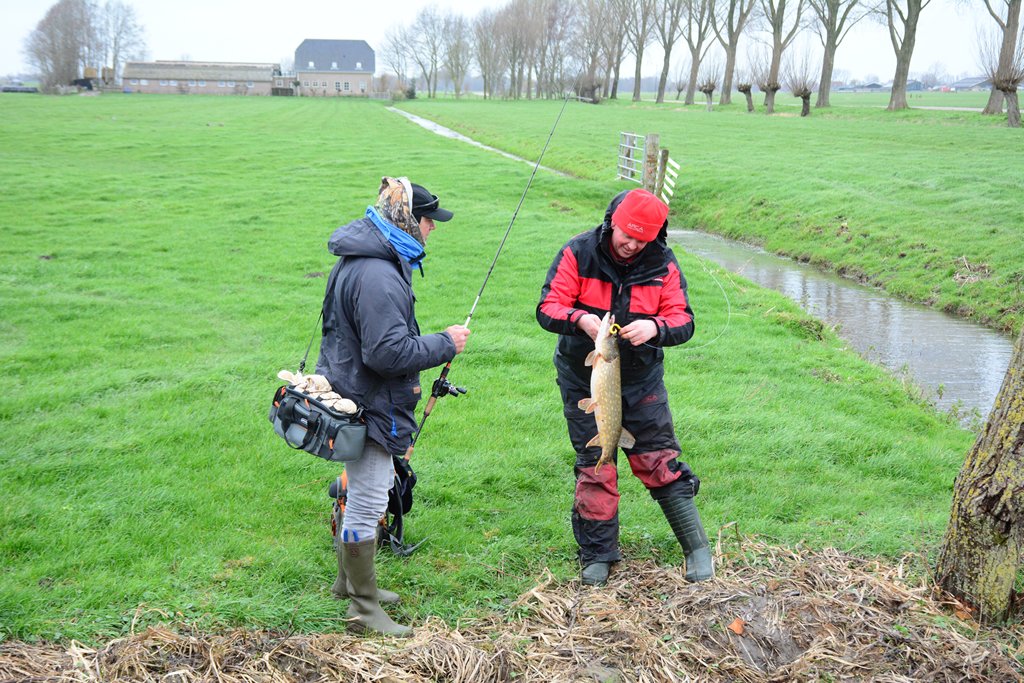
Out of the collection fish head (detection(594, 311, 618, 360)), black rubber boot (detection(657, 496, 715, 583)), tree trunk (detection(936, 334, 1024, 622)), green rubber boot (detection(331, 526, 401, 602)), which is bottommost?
green rubber boot (detection(331, 526, 401, 602))

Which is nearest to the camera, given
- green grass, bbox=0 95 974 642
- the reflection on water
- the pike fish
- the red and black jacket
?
the pike fish

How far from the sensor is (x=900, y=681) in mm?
3893

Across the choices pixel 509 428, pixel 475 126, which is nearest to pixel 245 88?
pixel 475 126

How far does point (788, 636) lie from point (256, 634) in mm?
2731

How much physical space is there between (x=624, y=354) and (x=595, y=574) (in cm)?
135

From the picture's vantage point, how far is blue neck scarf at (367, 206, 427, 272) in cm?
429

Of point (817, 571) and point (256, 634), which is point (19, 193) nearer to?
point (256, 634)

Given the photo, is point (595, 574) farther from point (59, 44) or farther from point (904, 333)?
point (59, 44)

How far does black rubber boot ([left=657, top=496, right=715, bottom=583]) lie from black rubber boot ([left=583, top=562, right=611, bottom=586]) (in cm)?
49

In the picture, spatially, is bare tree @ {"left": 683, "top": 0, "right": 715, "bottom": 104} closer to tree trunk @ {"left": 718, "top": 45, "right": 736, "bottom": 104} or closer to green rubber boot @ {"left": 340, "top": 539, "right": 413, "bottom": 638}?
tree trunk @ {"left": 718, "top": 45, "right": 736, "bottom": 104}

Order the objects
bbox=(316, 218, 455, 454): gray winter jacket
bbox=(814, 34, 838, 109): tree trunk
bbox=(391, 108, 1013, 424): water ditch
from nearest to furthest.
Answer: bbox=(316, 218, 455, 454): gray winter jacket < bbox=(391, 108, 1013, 424): water ditch < bbox=(814, 34, 838, 109): tree trunk

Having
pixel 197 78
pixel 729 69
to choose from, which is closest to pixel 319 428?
pixel 729 69

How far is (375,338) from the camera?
4117mm

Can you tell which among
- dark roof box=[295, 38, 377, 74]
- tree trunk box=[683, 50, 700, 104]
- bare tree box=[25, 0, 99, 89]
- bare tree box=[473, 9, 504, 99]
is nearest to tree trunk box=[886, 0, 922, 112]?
tree trunk box=[683, 50, 700, 104]
